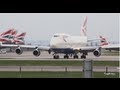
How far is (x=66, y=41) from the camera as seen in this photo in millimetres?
64938

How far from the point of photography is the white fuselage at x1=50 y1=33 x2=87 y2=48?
61.9m

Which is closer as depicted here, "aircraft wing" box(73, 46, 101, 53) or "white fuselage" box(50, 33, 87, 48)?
"white fuselage" box(50, 33, 87, 48)

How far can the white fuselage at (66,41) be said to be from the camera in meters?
61.9

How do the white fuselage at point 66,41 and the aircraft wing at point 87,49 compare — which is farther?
the aircraft wing at point 87,49

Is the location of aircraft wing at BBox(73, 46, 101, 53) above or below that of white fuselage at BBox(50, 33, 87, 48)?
below

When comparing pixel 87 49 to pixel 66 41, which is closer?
pixel 87 49

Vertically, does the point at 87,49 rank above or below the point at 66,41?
below
